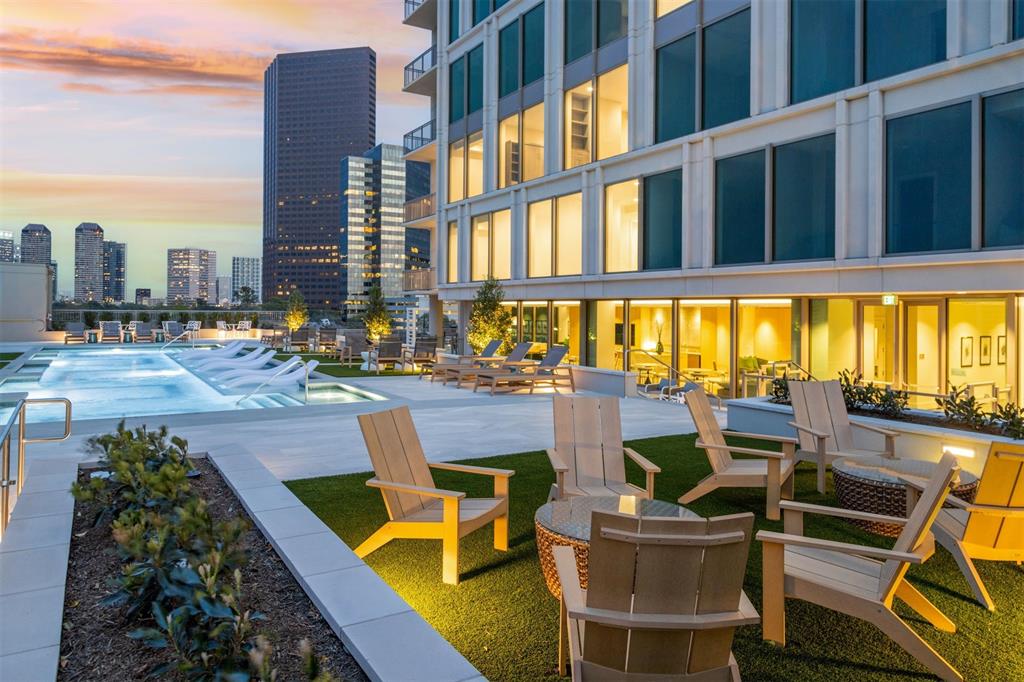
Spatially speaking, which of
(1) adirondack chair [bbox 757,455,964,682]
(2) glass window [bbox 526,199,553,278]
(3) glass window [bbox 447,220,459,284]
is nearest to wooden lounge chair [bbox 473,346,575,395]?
(2) glass window [bbox 526,199,553,278]

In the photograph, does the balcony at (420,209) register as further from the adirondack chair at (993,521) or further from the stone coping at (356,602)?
the adirondack chair at (993,521)

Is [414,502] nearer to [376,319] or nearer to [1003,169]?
[1003,169]

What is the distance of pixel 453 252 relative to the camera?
87.3 ft

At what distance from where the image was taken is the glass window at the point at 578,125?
19766 mm

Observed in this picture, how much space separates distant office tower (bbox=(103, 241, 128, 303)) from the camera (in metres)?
147

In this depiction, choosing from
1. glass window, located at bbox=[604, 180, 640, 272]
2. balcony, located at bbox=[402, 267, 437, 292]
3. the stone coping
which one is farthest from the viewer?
balcony, located at bbox=[402, 267, 437, 292]

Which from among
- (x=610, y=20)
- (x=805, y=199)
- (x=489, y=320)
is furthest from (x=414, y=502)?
(x=610, y=20)

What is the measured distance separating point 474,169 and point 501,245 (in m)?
3.91

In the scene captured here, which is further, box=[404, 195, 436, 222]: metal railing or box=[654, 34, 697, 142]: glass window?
box=[404, 195, 436, 222]: metal railing

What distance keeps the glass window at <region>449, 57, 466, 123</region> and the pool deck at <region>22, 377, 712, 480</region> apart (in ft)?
49.0

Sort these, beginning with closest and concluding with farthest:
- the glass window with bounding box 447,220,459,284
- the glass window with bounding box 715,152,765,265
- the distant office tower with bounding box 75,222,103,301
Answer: the glass window with bounding box 715,152,765,265, the glass window with bounding box 447,220,459,284, the distant office tower with bounding box 75,222,103,301

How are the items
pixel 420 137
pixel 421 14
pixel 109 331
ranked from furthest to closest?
pixel 109 331 < pixel 420 137 < pixel 421 14

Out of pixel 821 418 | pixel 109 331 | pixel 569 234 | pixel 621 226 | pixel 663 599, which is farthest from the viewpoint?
pixel 109 331

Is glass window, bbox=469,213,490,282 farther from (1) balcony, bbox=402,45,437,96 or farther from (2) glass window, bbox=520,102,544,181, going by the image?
(1) balcony, bbox=402,45,437,96
